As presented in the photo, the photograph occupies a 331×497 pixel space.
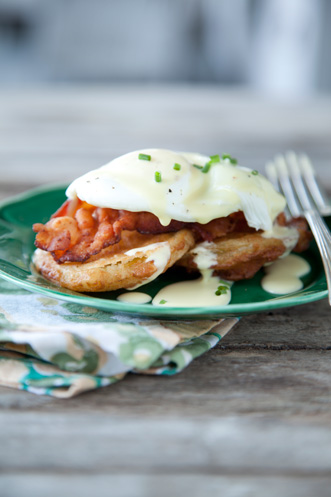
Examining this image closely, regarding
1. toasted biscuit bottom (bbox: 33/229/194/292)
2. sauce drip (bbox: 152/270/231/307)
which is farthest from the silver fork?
toasted biscuit bottom (bbox: 33/229/194/292)

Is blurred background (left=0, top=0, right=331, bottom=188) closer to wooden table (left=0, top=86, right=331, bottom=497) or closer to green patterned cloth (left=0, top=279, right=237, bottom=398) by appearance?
green patterned cloth (left=0, top=279, right=237, bottom=398)

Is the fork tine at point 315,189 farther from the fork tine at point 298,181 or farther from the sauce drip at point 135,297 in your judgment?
the sauce drip at point 135,297

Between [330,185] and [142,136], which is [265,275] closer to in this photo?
[330,185]

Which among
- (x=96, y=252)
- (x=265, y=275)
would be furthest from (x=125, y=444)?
(x=265, y=275)

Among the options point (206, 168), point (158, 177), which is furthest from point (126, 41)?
point (158, 177)

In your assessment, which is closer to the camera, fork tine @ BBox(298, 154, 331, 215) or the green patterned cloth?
the green patterned cloth

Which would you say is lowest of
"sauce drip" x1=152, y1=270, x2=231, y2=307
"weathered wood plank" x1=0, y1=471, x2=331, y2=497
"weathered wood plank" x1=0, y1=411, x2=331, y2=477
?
"weathered wood plank" x1=0, y1=471, x2=331, y2=497

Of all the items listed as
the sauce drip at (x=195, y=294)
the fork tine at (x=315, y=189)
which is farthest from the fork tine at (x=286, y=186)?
the sauce drip at (x=195, y=294)
